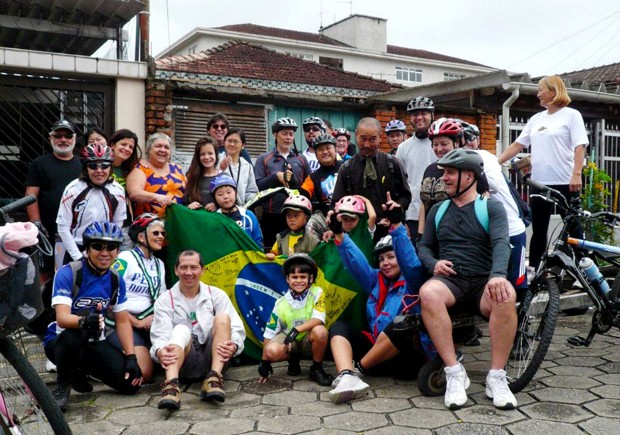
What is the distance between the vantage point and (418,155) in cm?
600

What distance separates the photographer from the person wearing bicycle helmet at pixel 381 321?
4547 millimetres

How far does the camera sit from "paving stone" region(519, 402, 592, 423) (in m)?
3.86

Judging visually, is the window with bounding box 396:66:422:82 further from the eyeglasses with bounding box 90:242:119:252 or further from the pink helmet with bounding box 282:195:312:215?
the eyeglasses with bounding box 90:242:119:252

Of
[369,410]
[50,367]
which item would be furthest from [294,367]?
[50,367]

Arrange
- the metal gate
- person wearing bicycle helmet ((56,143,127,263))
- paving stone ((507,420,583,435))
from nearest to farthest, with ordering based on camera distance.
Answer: paving stone ((507,420,583,435)) < person wearing bicycle helmet ((56,143,127,263)) < the metal gate

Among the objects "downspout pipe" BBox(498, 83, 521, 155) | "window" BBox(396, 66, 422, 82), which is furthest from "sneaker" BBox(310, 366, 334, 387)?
"window" BBox(396, 66, 422, 82)

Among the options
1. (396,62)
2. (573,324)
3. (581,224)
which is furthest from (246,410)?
(396,62)

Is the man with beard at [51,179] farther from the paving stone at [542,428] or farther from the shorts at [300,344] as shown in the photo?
the paving stone at [542,428]

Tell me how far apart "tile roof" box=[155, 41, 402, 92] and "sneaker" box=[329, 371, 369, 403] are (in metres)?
7.31

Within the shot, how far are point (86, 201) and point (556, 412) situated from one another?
3.82m

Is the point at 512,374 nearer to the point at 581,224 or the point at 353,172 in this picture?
the point at 581,224

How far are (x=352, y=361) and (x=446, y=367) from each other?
859 millimetres

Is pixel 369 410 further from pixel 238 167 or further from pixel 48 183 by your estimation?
pixel 48 183

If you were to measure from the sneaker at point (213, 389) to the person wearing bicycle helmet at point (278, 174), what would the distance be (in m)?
2.14
